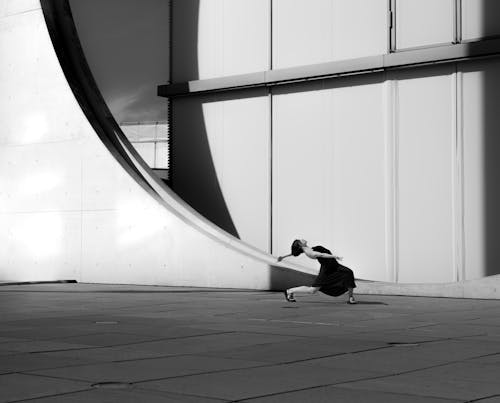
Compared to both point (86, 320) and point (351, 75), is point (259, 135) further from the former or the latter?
point (86, 320)

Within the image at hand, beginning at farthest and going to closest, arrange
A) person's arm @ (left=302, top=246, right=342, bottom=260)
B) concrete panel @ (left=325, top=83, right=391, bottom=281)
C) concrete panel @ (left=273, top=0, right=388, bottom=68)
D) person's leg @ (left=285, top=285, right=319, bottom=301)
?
concrete panel @ (left=273, top=0, right=388, bottom=68), concrete panel @ (left=325, top=83, right=391, bottom=281), person's leg @ (left=285, top=285, right=319, bottom=301), person's arm @ (left=302, top=246, right=342, bottom=260)

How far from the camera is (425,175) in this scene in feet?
72.2

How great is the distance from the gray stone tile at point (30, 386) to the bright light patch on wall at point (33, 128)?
664 inches

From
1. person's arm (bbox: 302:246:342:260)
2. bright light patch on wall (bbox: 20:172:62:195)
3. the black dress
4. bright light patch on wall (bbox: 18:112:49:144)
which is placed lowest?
the black dress

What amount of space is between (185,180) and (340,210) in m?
5.14

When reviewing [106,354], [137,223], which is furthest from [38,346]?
[137,223]

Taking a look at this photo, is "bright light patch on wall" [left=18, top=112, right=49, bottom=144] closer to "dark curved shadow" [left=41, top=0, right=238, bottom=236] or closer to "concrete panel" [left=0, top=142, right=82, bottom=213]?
"concrete panel" [left=0, top=142, right=82, bottom=213]

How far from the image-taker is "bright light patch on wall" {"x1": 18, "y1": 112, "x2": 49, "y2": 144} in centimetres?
2357

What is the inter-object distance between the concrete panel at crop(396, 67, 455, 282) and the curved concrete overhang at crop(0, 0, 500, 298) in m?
3.31

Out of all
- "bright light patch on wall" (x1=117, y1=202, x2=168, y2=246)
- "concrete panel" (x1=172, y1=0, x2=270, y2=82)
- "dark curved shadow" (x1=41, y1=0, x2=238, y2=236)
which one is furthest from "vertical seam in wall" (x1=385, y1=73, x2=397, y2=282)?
"dark curved shadow" (x1=41, y1=0, x2=238, y2=236)

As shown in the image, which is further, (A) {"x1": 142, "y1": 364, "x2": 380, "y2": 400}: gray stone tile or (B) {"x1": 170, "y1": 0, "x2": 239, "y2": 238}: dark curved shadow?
(B) {"x1": 170, "y1": 0, "x2": 239, "y2": 238}: dark curved shadow

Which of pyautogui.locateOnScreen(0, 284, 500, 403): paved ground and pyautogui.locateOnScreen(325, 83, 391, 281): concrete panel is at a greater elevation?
pyautogui.locateOnScreen(325, 83, 391, 281): concrete panel

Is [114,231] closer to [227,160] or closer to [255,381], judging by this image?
[227,160]

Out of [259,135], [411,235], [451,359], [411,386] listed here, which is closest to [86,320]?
[451,359]
